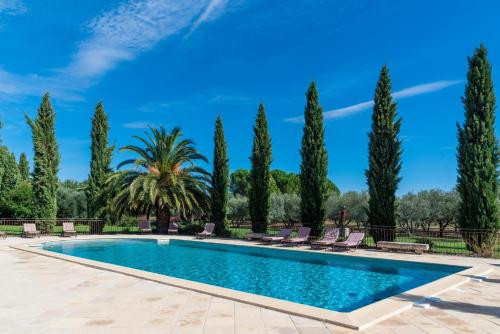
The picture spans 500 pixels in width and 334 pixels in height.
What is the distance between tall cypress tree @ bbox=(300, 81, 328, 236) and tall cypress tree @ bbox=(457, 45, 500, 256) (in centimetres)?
598

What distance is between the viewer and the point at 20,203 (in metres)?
29.0

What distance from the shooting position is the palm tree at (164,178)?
2136 cm

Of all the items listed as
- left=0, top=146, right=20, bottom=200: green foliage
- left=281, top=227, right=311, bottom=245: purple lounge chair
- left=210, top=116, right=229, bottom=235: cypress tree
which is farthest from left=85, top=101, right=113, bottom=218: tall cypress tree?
left=0, top=146, right=20, bottom=200: green foliage

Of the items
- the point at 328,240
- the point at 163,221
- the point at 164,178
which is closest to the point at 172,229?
the point at 163,221

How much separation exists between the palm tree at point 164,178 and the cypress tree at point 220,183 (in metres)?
0.53

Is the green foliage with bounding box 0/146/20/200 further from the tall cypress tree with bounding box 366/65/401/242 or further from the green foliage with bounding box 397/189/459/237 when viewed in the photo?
the green foliage with bounding box 397/189/459/237

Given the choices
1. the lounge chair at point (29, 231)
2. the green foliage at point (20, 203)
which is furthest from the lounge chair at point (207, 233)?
the green foliage at point (20, 203)

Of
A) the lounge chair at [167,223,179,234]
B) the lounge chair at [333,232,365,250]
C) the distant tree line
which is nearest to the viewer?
the lounge chair at [333,232,365,250]

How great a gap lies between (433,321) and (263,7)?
15.3 metres

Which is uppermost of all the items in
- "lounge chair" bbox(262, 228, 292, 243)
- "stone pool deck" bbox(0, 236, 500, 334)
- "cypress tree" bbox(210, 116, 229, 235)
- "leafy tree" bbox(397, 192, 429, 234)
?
"cypress tree" bbox(210, 116, 229, 235)

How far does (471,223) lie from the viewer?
13.9 meters

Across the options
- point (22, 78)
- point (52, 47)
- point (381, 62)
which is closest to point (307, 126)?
point (381, 62)

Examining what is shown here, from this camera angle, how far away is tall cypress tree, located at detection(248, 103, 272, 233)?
21.0 metres

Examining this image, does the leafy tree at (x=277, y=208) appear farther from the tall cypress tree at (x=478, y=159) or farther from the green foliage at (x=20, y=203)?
the tall cypress tree at (x=478, y=159)
